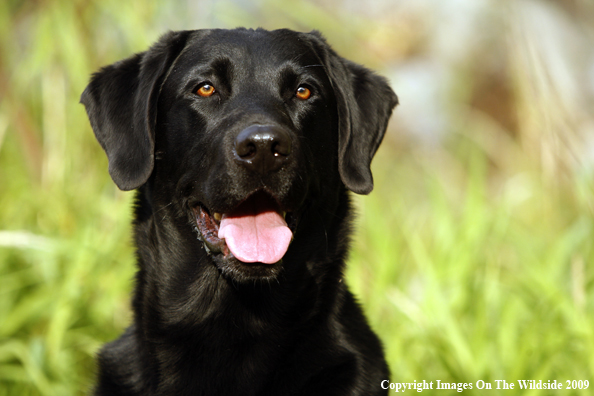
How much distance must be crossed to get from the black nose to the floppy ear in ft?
1.50

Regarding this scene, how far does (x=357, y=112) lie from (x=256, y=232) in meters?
0.79

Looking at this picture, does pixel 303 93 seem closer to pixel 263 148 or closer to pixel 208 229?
pixel 263 148

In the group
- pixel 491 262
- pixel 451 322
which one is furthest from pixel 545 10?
pixel 451 322

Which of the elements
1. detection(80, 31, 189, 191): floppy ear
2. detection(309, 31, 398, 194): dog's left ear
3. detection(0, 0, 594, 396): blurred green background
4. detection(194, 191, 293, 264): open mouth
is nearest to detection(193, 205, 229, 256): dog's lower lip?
detection(194, 191, 293, 264): open mouth

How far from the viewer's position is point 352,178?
7.77ft

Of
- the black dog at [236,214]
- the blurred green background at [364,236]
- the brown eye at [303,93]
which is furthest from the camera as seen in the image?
the blurred green background at [364,236]

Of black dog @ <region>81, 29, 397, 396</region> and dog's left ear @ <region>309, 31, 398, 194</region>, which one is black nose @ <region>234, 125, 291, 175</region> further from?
dog's left ear @ <region>309, 31, 398, 194</region>

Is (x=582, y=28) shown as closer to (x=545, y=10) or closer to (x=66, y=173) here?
(x=545, y=10)

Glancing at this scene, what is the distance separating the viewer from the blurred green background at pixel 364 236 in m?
3.07

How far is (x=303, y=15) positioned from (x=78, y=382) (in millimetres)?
3140

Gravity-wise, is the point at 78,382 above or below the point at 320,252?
below

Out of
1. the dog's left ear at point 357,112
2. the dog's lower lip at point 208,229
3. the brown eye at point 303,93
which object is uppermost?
the brown eye at point 303,93
